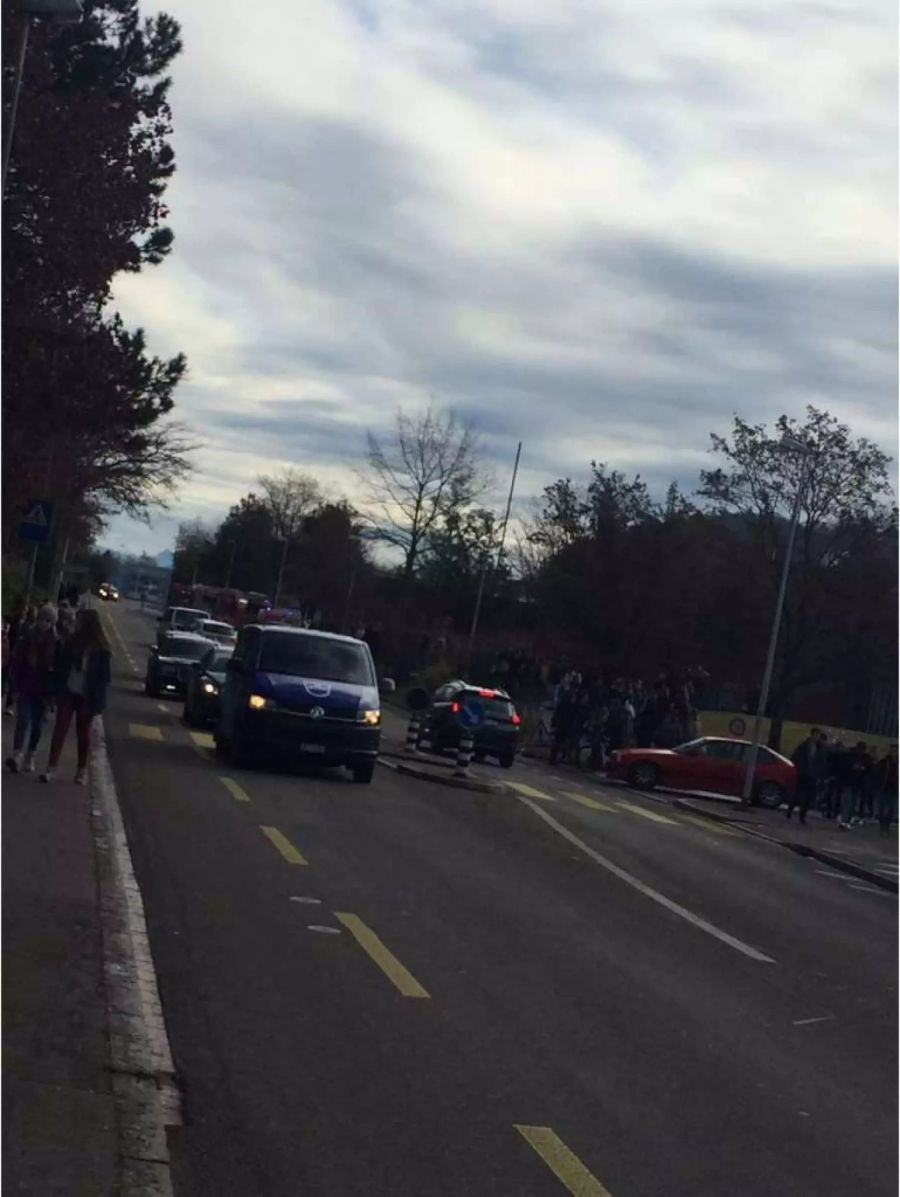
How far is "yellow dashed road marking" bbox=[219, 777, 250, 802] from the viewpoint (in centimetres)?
2020

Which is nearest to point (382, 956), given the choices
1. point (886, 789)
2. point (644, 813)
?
point (644, 813)

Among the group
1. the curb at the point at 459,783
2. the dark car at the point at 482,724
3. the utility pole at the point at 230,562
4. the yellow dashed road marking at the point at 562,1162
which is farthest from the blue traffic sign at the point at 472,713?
the utility pole at the point at 230,562

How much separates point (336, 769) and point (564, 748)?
49.6 ft

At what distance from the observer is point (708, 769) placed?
122ft

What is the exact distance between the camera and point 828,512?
2002 inches

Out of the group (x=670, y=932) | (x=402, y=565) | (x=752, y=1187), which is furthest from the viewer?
(x=402, y=565)

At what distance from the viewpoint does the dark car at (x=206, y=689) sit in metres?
31.6

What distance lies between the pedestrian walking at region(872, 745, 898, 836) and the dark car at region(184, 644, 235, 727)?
12.9 meters

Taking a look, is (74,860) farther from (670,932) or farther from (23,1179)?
(23,1179)

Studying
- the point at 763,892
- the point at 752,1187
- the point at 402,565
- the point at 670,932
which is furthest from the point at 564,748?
the point at 402,565

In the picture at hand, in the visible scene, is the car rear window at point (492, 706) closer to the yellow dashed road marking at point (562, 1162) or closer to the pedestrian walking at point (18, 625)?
the pedestrian walking at point (18, 625)

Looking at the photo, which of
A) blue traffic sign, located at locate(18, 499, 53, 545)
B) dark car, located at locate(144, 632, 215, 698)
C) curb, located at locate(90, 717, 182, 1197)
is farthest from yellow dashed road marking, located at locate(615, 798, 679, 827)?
curb, located at locate(90, 717, 182, 1197)

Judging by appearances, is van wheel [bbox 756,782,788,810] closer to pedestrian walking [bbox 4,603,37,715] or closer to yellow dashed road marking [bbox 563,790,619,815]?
yellow dashed road marking [bbox 563,790,619,815]

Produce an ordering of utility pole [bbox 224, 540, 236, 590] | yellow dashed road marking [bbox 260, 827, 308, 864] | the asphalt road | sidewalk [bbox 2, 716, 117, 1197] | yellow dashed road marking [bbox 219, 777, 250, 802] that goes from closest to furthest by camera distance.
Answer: sidewalk [bbox 2, 716, 117, 1197] → the asphalt road → yellow dashed road marking [bbox 260, 827, 308, 864] → yellow dashed road marking [bbox 219, 777, 250, 802] → utility pole [bbox 224, 540, 236, 590]
